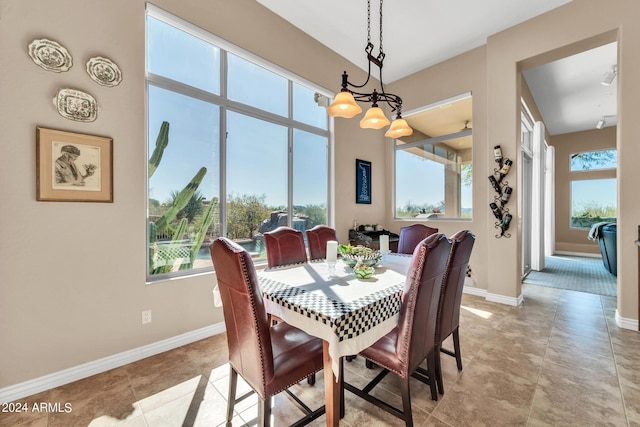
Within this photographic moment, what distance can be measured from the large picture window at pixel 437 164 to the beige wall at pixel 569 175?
583 cm

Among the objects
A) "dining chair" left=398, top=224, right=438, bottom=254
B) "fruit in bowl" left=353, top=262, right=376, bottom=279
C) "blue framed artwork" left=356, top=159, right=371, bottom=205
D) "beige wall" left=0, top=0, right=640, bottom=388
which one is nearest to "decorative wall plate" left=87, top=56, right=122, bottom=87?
"beige wall" left=0, top=0, right=640, bottom=388

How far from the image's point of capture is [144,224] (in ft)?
7.72

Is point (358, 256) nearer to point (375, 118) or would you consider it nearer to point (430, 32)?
point (375, 118)

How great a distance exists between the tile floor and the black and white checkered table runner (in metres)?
0.72

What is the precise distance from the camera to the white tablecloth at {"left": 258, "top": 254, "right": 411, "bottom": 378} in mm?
1288

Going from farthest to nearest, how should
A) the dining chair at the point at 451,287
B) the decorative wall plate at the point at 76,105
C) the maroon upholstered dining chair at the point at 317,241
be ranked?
the maroon upholstered dining chair at the point at 317,241 → the decorative wall plate at the point at 76,105 → the dining chair at the point at 451,287

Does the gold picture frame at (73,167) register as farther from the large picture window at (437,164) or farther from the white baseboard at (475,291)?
the white baseboard at (475,291)

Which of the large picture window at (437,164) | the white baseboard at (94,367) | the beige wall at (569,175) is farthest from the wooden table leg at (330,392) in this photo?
the beige wall at (569,175)

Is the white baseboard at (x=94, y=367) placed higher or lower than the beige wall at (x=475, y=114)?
lower

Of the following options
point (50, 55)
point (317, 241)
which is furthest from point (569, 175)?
point (50, 55)

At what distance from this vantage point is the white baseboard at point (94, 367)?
1825 mm

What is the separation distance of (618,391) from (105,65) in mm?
4493

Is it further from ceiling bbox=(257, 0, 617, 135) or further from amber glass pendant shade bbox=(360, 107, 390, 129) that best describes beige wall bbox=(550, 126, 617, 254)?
amber glass pendant shade bbox=(360, 107, 390, 129)

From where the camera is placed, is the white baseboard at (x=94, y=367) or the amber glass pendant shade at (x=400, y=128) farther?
the amber glass pendant shade at (x=400, y=128)
